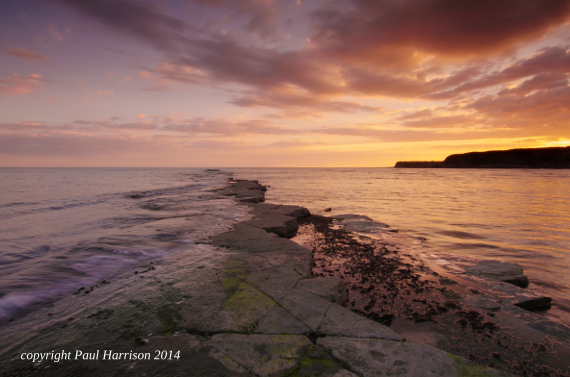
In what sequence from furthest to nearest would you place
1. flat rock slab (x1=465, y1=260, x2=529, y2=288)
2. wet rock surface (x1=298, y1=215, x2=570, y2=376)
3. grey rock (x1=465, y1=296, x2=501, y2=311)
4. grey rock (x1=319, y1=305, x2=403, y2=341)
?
flat rock slab (x1=465, y1=260, x2=529, y2=288) < grey rock (x1=465, y1=296, x2=501, y2=311) < wet rock surface (x1=298, y1=215, x2=570, y2=376) < grey rock (x1=319, y1=305, x2=403, y2=341)

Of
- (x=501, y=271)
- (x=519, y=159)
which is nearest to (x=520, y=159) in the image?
(x=519, y=159)

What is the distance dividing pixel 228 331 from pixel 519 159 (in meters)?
134

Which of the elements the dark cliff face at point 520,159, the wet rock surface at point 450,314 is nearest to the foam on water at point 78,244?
the wet rock surface at point 450,314

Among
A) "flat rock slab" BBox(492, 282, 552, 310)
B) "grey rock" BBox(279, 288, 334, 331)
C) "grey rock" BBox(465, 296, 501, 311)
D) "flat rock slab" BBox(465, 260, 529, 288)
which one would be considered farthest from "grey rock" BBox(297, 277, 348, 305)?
"flat rock slab" BBox(465, 260, 529, 288)

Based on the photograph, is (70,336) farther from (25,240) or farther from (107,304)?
(25,240)

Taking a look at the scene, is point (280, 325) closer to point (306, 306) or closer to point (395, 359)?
point (306, 306)

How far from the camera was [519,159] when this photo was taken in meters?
99.2

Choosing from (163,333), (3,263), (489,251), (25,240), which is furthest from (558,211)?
(25,240)

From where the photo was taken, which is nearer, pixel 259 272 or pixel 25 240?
pixel 259 272

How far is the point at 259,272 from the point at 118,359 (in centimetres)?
232

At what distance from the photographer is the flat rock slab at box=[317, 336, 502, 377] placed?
2.13 metres

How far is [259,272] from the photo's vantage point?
4418 millimetres

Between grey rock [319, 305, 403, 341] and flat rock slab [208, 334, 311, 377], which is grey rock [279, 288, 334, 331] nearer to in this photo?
grey rock [319, 305, 403, 341]

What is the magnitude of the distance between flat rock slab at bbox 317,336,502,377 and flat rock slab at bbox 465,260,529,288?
3.82 metres
